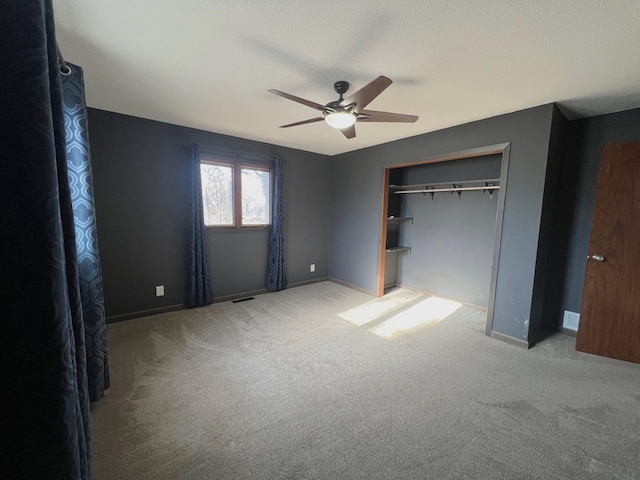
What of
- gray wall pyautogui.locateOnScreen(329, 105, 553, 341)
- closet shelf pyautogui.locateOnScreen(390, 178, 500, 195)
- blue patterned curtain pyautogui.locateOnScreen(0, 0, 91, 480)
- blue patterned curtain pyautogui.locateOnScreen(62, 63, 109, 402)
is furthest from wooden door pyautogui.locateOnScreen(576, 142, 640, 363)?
blue patterned curtain pyautogui.locateOnScreen(62, 63, 109, 402)

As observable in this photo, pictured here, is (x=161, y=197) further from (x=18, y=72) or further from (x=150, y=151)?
(x=18, y=72)

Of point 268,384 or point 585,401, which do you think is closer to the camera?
point 585,401

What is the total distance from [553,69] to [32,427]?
10.0 ft

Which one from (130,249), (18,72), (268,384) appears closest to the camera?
(18,72)

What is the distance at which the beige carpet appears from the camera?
1.41 m

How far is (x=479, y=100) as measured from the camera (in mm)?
2383

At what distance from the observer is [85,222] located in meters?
1.71

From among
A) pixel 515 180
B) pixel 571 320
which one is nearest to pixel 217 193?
pixel 515 180

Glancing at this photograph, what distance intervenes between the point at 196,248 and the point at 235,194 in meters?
0.95

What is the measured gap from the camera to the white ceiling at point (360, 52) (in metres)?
1.38

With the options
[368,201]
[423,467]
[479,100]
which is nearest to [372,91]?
[479,100]

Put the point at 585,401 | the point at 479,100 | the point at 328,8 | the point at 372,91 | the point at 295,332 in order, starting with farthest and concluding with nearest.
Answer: the point at 295,332 → the point at 479,100 → the point at 585,401 → the point at 372,91 → the point at 328,8

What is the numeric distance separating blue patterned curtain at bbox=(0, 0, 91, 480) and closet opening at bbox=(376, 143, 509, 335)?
11.1ft

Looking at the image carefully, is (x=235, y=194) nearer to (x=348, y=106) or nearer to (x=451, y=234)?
(x=348, y=106)
